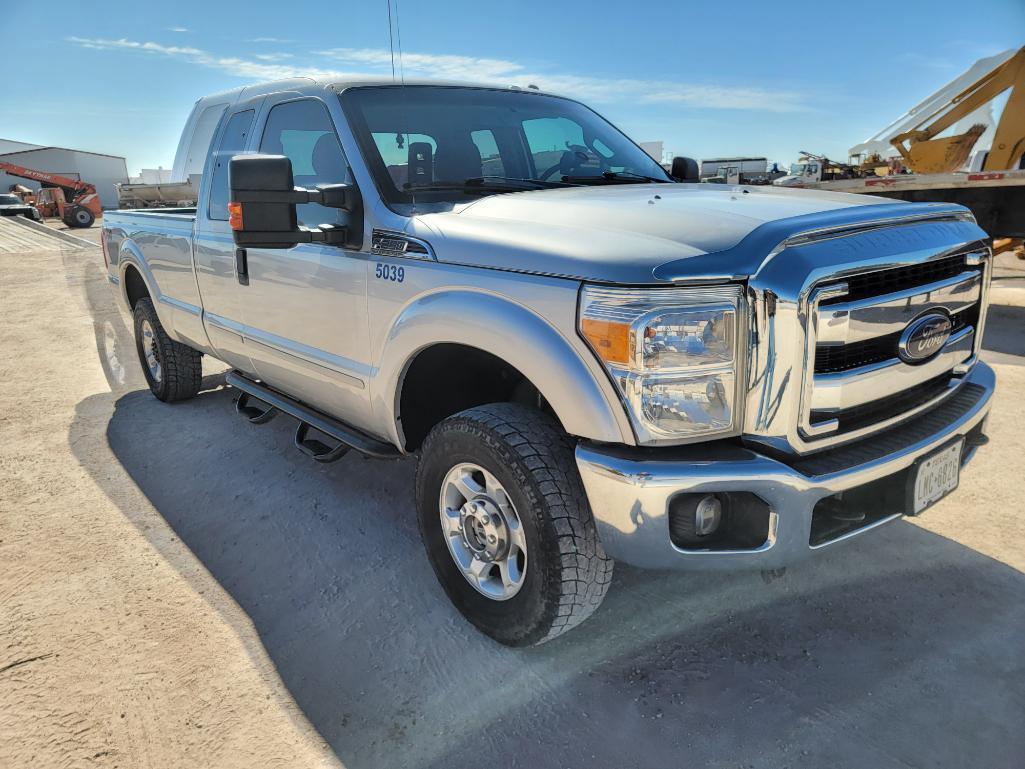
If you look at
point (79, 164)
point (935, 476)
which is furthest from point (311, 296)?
point (79, 164)

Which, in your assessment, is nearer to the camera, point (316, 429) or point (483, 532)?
point (483, 532)

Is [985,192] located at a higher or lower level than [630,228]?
higher

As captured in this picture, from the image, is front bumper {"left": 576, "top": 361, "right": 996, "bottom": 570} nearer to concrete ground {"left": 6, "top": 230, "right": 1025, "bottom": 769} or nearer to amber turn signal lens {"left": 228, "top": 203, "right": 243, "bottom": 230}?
concrete ground {"left": 6, "top": 230, "right": 1025, "bottom": 769}

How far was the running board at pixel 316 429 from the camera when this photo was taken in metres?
3.03

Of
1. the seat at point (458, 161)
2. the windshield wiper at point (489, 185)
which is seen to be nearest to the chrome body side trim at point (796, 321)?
the windshield wiper at point (489, 185)

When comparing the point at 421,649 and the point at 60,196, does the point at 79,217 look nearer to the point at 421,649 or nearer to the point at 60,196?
the point at 60,196

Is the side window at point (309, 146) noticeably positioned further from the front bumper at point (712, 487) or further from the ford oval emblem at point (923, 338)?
the ford oval emblem at point (923, 338)

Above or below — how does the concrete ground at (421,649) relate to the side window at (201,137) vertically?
below

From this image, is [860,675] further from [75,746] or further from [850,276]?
[75,746]

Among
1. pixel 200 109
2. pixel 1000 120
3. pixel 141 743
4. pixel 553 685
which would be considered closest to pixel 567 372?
pixel 553 685

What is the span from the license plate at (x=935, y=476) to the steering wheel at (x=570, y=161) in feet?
6.25

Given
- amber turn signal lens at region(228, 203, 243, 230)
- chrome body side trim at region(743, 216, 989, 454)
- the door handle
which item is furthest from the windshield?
chrome body side trim at region(743, 216, 989, 454)

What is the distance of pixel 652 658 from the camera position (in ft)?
7.95

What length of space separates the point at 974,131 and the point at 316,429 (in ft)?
41.8
